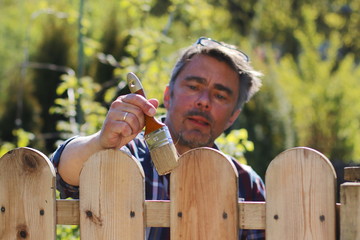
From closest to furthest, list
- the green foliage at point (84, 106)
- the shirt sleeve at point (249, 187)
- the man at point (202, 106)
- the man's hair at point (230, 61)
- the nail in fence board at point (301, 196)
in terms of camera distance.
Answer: the nail in fence board at point (301, 196), the man at point (202, 106), the shirt sleeve at point (249, 187), the man's hair at point (230, 61), the green foliage at point (84, 106)

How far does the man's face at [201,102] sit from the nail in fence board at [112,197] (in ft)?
2.78

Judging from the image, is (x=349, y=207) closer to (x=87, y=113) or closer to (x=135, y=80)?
(x=135, y=80)

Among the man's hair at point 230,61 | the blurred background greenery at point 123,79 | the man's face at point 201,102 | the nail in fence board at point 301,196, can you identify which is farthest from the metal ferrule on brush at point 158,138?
the blurred background greenery at point 123,79

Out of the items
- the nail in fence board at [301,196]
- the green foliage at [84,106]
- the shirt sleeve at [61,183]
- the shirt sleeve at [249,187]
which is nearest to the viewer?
the nail in fence board at [301,196]

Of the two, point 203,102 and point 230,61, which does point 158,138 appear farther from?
point 230,61

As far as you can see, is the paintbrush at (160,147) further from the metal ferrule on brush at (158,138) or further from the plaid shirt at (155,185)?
the plaid shirt at (155,185)

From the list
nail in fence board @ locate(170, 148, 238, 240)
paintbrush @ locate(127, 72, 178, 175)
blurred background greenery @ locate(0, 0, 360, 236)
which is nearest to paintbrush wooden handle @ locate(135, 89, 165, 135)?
paintbrush @ locate(127, 72, 178, 175)

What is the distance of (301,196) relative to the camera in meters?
1.76

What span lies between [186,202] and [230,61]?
1.17m

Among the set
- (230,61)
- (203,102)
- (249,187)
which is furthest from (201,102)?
(249,187)

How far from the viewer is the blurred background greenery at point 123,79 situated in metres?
4.59

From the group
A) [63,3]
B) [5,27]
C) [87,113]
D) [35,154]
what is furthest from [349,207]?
[5,27]

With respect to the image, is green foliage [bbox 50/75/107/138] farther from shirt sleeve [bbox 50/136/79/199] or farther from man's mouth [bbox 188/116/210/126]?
shirt sleeve [bbox 50/136/79/199]

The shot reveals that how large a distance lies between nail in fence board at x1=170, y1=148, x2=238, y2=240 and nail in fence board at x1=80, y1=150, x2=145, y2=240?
10cm
